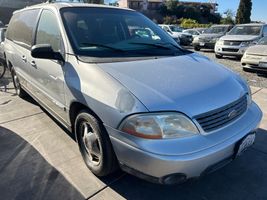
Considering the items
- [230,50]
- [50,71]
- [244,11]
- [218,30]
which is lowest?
[230,50]

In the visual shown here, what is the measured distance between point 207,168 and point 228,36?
36.7ft

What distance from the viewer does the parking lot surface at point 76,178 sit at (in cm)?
277

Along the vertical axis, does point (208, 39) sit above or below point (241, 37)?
below

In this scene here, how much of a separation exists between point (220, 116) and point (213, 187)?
859 millimetres

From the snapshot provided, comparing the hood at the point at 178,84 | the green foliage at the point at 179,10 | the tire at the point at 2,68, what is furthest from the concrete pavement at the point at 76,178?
the green foliage at the point at 179,10

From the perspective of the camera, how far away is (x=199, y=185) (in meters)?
2.89

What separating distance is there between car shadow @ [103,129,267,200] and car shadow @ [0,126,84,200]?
532 millimetres

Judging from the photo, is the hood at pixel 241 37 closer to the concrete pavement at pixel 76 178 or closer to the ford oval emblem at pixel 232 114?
the concrete pavement at pixel 76 178

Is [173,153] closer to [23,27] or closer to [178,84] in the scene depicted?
[178,84]

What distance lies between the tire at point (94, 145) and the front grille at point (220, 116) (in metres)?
0.88

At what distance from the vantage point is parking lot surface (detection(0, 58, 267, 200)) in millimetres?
2766

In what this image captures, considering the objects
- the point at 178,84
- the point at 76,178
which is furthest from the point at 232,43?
the point at 76,178

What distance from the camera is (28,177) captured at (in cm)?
303

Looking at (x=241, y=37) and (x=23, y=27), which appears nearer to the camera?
(x=23, y=27)
